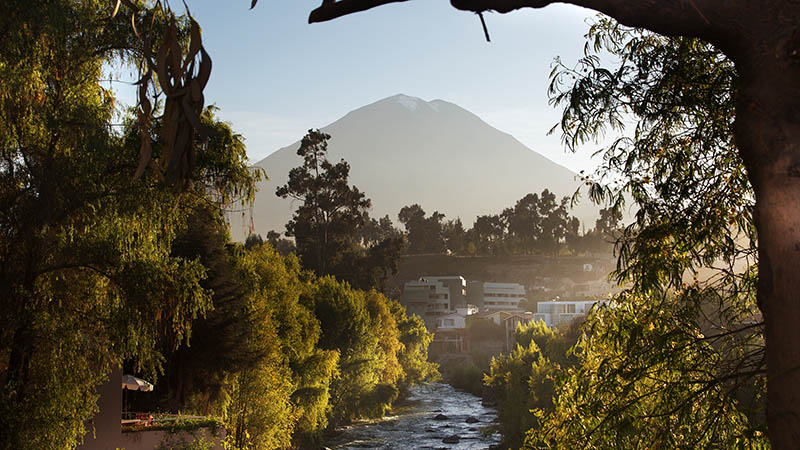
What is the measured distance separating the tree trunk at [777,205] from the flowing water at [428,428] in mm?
35298

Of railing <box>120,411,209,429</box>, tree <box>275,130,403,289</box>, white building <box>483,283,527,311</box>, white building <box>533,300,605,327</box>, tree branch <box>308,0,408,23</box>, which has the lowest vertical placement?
railing <box>120,411,209,429</box>

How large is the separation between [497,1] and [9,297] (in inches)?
381

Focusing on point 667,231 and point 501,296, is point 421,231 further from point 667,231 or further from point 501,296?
point 667,231

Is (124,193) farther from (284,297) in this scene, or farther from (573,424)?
(284,297)

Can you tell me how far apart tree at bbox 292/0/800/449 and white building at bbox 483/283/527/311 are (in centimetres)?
13003

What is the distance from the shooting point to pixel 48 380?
36.7ft

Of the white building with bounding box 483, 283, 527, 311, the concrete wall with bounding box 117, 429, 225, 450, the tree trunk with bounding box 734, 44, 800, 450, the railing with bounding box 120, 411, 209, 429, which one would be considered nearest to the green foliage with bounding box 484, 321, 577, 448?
the concrete wall with bounding box 117, 429, 225, 450

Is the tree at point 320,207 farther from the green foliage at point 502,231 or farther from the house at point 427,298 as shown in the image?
the green foliage at point 502,231

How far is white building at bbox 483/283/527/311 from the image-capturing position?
134125 mm

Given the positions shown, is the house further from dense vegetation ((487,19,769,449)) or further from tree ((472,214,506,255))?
dense vegetation ((487,19,769,449))

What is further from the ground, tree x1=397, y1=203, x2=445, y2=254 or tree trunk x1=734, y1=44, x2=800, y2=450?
tree x1=397, y1=203, x2=445, y2=254

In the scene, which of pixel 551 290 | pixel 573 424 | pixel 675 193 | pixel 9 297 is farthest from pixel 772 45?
pixel 551 290

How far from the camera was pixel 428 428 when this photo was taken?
4381cm

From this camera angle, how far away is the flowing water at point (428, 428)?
38.6m
